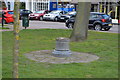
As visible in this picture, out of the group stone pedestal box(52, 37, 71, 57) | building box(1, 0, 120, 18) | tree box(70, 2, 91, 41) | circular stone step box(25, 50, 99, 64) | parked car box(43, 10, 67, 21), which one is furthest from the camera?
building box(1, 0, 120, 18)

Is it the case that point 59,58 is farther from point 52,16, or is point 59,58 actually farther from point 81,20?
point 52,16

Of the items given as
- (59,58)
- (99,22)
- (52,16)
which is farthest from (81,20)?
(52,16)

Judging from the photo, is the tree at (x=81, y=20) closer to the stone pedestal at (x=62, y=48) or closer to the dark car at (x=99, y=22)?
the stone pedestal at (x=62, y=48)

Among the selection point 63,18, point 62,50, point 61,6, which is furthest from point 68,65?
point 61,6

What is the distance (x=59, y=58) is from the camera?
26.7ft

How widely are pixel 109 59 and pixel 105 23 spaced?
12321 mm

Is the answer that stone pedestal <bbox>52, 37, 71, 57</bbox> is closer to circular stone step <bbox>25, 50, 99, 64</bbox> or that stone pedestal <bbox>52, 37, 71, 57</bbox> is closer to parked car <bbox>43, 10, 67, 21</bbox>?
circular stone step <bbox>25, 50, 99, 64</bbox>

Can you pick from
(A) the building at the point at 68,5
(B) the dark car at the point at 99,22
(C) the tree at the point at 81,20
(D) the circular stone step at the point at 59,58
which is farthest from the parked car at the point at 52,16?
(D) the circular stone step at the point at 59,58

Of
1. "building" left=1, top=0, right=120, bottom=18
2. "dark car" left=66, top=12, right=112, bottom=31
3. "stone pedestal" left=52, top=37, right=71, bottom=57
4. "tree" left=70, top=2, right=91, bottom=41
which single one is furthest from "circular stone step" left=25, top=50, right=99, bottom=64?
"building" left=1, top=0, right=120, bottom=18

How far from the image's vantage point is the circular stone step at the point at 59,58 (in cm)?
779

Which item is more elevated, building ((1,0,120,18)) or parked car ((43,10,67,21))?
building ((1,0,120,18))

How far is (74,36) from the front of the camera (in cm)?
1190

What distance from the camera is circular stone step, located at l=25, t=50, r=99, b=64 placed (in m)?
7.79

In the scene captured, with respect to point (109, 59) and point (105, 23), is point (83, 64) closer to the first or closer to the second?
point (109, 59)
